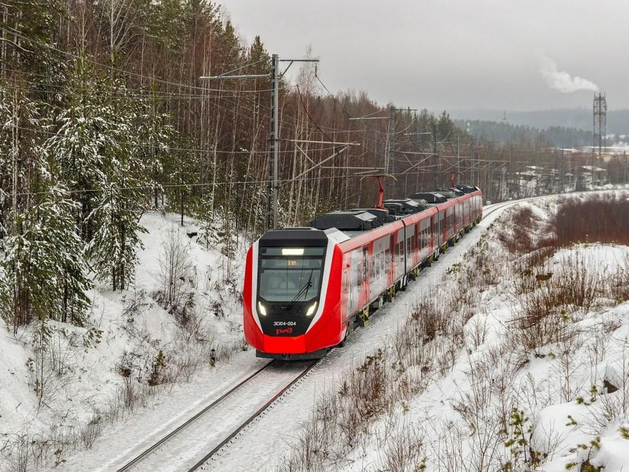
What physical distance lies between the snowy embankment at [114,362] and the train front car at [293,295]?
4.83 ft

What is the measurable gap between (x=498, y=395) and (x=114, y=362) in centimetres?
956

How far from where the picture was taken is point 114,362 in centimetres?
1488

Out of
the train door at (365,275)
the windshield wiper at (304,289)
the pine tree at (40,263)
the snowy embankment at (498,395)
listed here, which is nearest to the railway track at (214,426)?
the snowy embankment at (498,395)

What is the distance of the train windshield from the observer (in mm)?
14414

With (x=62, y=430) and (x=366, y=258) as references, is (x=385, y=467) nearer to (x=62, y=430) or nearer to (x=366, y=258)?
(x=62, y=430)

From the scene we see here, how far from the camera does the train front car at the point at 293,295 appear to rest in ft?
46.5

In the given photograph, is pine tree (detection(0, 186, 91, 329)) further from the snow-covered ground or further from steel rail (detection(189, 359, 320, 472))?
steel rail (detection(189, 359, 320, 472))

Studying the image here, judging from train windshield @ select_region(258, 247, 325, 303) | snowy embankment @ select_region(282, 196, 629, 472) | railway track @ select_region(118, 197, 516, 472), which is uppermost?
train windshield @ select_region(258, 247, 325, 303)

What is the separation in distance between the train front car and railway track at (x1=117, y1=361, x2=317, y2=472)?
0.66 m

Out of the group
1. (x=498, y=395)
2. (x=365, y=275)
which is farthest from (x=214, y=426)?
(x=365, y=275)

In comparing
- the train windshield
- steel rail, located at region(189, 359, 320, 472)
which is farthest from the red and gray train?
→ steel rail, located at region(189, 359, 320, 472)

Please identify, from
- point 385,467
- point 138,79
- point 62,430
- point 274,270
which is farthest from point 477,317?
point 138,79

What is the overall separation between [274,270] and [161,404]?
3.89 meters

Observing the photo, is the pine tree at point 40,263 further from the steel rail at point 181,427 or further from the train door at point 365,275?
the train door at point 365,275
